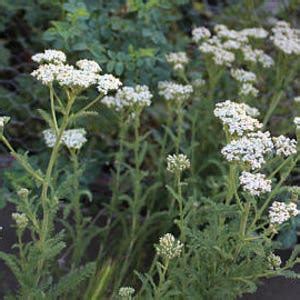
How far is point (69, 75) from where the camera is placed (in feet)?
5.81

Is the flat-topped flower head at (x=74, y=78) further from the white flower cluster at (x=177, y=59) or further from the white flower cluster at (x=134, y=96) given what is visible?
the white flower cluster at (x=177, y=59)

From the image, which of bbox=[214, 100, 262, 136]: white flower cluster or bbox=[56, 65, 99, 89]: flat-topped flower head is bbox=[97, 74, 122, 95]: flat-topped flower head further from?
bbox=[214, 100, 262, 136]: white flower cluster

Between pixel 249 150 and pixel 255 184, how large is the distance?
0.08 m

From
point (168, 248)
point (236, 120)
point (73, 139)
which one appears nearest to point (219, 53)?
point (73, 139)

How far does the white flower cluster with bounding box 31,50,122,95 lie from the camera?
1756 mm

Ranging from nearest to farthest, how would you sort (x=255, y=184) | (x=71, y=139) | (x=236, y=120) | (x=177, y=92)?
(x=255, y=184) < (x=236, y=120) < (x=71, y=139) < (x=177, y=92)

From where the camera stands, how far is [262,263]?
6.15 feet

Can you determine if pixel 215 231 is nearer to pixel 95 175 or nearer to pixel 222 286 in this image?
pixel 222 286

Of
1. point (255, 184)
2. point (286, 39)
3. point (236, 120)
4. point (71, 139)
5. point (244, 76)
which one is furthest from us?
point (286, 39)

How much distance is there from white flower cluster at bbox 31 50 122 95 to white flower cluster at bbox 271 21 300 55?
0.90 meters

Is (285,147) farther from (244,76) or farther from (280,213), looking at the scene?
(244,76)

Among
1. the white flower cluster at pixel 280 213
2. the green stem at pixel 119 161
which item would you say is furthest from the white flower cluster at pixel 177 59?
the white flower cluster at pixel 280 213

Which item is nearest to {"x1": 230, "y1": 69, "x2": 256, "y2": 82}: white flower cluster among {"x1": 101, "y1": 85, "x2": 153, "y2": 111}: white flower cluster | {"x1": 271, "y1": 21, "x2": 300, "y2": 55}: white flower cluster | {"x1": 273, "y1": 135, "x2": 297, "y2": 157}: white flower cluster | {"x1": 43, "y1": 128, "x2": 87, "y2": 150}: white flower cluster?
{"x1": 271, "y1": 21, "x2": 300, "y2": 55}: white flower cluster

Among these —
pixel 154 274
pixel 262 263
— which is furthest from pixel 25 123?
pixel 262 263
